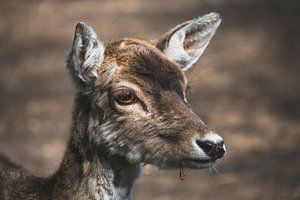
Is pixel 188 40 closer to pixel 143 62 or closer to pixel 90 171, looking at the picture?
pixel 143 62

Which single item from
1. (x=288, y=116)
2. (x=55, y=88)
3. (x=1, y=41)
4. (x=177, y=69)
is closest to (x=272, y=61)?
(x=288, y=116)

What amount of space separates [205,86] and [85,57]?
816cm

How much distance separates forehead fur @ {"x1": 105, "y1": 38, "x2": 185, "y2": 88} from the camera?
23.1 ft

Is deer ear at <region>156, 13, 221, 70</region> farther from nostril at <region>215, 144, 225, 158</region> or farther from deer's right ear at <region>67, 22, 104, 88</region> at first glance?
nostril at <region>215, 144, 225, 158</region>

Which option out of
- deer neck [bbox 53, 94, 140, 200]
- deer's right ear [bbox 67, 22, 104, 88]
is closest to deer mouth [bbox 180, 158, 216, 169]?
deer neck [bbox 53, 94, 140, 200]

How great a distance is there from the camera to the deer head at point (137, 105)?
6.78 m

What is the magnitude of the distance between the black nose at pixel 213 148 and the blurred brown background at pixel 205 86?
522 centimetres

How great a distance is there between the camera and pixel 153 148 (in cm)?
690

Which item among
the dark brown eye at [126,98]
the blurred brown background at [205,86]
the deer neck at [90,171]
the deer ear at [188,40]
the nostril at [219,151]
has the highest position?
the deer ear at [188,40]

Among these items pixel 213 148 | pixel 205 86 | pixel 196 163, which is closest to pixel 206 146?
pixel 213 148

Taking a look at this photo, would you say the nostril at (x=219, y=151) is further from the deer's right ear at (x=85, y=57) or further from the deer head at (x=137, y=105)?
the deer's right ear at (x=85, y=57)

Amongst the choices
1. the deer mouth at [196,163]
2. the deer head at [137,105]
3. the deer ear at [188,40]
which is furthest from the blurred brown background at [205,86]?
the deer mouth at [196,163]

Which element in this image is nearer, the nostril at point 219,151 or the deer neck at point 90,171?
the nostril at point 219,151

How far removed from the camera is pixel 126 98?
6.96m
